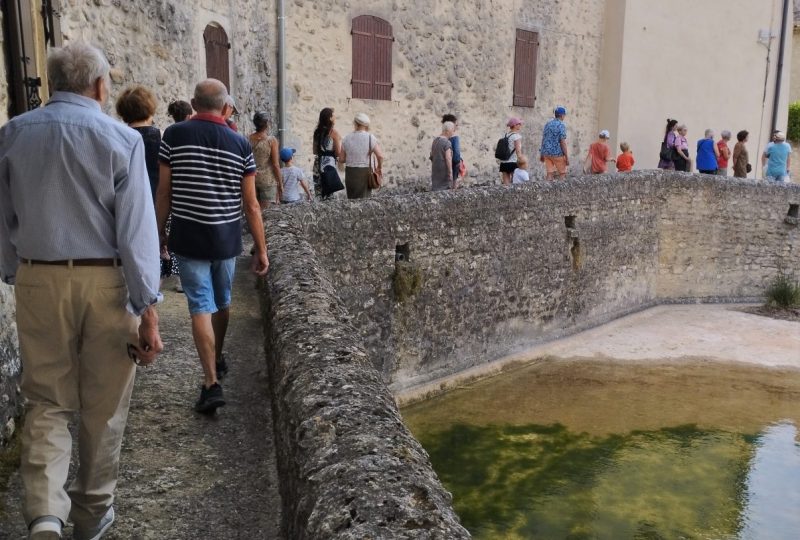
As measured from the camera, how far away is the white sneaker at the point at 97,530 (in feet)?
8.05

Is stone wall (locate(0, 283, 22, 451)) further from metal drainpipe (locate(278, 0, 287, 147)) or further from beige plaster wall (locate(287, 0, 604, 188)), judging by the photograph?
beige plaster wall (locate(287, 0, 604, 188))

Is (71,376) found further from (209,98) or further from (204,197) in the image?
(209,98)

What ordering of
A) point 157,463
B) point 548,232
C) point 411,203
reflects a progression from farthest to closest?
point 548,232, point 411,203, point 157,463

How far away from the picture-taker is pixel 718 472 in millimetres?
7797

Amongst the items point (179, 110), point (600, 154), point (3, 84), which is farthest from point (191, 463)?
point (600, 154)

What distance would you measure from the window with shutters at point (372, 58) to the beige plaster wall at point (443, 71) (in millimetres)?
124

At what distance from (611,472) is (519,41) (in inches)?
389

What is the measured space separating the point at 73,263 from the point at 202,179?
1.20 meters

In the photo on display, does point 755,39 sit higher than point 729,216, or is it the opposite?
point 755,39

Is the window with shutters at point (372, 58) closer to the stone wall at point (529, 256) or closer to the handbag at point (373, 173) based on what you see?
the stone wall at point (529, 256)

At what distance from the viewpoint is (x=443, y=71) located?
44.8 feet

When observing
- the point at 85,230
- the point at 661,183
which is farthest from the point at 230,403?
the point at 661,183

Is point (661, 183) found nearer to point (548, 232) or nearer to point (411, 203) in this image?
point (548, 232)

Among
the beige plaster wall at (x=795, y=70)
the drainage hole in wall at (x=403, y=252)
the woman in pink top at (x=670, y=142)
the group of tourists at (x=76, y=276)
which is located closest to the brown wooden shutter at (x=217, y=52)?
the drainage hole in wall at (x=403, y=252)
